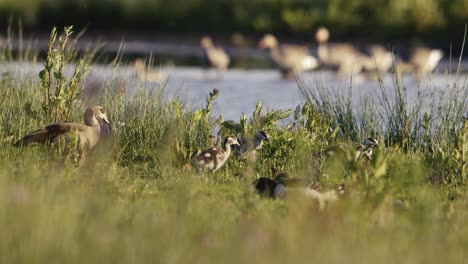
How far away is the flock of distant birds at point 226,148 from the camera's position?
835cm

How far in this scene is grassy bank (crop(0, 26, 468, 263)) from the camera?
5414 millimetres

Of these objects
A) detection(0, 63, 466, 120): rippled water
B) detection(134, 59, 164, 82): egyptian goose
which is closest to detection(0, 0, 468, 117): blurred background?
detection(0, 63, 466, 120): rippled water

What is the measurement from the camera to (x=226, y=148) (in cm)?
1001

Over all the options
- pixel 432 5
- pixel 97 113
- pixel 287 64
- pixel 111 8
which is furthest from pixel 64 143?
pixel 111 8

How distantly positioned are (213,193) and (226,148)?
1180 mm

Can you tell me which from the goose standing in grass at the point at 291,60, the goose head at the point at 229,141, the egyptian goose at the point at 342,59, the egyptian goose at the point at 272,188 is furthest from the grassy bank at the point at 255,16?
the egyptian goose at the point at 272,188

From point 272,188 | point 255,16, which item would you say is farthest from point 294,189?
point 255,16

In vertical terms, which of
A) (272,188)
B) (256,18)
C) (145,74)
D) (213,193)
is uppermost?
(145,74)

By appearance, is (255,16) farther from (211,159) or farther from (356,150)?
(211,159)

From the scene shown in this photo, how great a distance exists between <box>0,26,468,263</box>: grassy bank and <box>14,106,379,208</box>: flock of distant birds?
0.13m

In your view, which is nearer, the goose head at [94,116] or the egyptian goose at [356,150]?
the egyptian goose at [356,150]

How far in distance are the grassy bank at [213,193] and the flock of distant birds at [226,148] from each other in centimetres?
13

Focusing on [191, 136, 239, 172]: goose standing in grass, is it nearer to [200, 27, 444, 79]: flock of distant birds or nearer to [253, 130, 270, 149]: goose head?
[253, 130, 270, 149]: goose head

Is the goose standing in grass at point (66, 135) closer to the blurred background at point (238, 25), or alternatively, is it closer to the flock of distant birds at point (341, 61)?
the flock of distant birds at point (341, 61)
